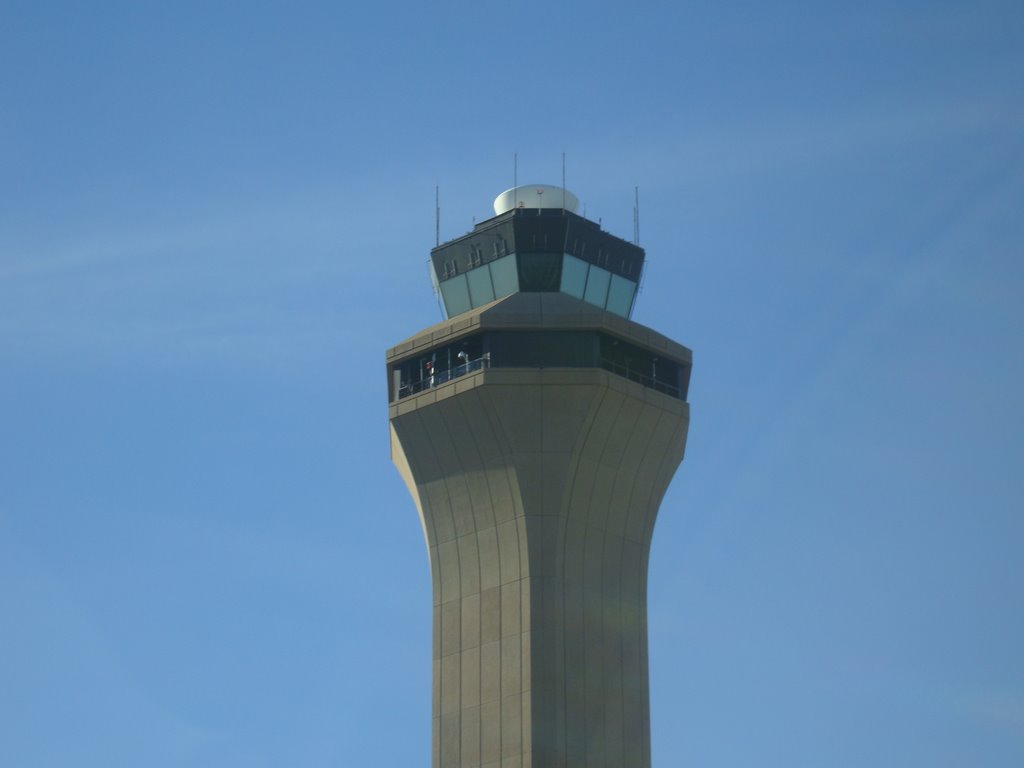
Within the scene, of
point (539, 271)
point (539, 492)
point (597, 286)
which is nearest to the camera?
point (539, 492)

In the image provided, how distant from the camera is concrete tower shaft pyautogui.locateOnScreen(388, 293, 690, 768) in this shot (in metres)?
85.8

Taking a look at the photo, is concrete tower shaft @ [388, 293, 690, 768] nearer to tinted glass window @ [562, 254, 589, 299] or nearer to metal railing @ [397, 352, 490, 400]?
metal railing @ [397, 352, 490, 400]

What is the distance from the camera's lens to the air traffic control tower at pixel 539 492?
85.9 metres

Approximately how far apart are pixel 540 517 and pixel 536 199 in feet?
44.3

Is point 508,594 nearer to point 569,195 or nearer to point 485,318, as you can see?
point 485,318

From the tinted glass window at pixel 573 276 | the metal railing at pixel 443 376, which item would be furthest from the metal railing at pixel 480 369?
the tinted glass window at pixel 573 276

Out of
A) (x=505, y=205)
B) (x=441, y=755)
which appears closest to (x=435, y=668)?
(x=441, y=755)

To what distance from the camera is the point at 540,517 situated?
285 ft

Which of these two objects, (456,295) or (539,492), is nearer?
(539,492)

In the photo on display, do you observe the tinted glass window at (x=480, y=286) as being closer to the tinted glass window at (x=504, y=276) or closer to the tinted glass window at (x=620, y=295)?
the tinted glass window at (x=504, y=276)

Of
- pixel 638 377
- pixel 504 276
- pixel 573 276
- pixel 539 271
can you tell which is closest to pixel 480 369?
pixel 504 276

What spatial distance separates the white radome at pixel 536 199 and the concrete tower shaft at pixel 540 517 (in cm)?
482

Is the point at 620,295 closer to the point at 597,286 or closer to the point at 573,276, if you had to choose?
the point at 597,286

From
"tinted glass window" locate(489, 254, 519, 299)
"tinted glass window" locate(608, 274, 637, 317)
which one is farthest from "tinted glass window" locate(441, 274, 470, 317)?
"tinted glass window" locate(608, 274, 637, 317)
